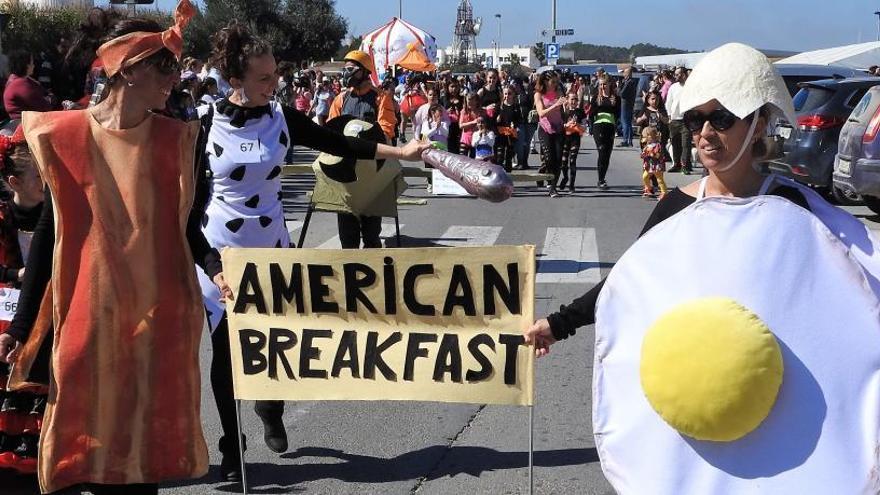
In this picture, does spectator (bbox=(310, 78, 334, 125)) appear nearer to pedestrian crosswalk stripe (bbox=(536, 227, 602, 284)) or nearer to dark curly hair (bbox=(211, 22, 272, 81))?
pedestrian crosswalk stripe (bbox=(536, 227, 602, 284))

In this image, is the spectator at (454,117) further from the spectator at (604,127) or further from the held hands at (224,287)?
the held hands at (224,287)

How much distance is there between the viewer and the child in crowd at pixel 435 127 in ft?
59.4

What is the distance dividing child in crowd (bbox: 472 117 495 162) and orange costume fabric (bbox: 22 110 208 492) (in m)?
14.0

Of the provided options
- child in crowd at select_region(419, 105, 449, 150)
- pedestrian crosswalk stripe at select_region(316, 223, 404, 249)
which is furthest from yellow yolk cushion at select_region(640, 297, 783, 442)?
child in crowd at select_region(419, 105, 449, 150)

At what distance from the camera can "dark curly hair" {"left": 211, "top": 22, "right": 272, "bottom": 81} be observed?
14.1 ft

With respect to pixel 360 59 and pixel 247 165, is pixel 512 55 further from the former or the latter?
pixel 247 165

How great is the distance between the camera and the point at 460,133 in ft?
66.4

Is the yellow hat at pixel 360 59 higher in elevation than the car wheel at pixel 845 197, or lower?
higher

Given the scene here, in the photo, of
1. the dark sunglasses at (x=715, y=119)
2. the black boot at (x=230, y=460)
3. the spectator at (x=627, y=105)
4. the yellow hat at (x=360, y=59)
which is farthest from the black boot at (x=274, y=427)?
the spectator at (x=627, y=105)

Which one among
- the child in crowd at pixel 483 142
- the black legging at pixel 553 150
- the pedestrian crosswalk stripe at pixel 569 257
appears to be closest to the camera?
the pedestrian crosswalk stripe at pixel 569 257

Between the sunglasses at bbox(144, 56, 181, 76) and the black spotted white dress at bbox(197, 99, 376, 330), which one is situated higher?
the sunglasses at bbox(144, 56, 181, 76)

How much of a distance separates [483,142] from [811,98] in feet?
17.2

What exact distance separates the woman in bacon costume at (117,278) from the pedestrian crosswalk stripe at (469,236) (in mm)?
8118

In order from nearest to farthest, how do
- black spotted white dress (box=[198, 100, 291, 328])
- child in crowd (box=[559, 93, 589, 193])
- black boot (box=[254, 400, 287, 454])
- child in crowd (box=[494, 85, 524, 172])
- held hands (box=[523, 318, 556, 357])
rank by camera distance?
held hands (box=[523, 318, 556, 357]) < black spotted white dress (box=[198, 100, 291, 328]) < black boot (box=[254, 400, 287, 454]) < child in crowd (box=[559, 93, 589, 193]) < child in crowd (box=[494, 85, 524, 172])
